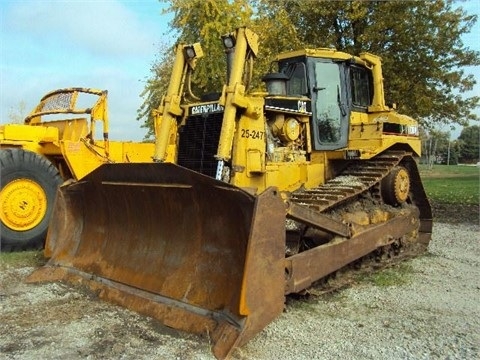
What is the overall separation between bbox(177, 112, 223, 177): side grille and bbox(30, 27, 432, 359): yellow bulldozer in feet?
→ 0.07

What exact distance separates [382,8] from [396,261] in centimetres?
855

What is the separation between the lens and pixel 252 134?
20.1ft

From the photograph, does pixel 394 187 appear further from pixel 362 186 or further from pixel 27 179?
pixel 27 179

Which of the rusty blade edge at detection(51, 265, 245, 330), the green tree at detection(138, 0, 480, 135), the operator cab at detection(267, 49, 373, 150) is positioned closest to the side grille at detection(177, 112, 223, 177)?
the operator cab at detection(267, 49, 373, 150)

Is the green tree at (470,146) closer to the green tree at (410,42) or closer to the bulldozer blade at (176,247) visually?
the green tree at (410,42)

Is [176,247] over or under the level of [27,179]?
under

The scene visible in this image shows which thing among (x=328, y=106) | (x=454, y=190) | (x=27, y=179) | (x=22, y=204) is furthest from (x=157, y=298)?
(x=454, y=190)

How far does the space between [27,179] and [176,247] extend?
400 centimetres

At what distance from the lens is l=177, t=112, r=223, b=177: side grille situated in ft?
20.2

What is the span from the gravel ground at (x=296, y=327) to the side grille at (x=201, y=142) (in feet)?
6.37

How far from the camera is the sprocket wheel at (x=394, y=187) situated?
285 inches

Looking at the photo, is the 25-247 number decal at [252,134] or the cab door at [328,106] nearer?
the 25-247 number decal at [252,134]

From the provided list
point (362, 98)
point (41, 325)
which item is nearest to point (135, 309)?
point (41, 325)

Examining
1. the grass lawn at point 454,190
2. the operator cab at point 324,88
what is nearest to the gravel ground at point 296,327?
the operator cab at point 324,88
